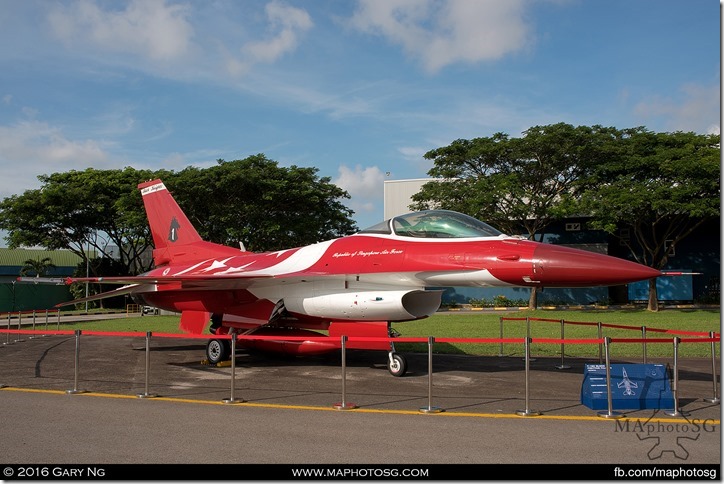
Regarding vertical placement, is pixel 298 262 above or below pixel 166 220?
below

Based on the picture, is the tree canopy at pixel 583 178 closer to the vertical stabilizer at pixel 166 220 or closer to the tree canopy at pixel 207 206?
the tree canopy at pixel 207 206

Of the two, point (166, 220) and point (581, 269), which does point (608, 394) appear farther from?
point (166, 220)

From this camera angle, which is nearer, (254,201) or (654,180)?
(654,180)

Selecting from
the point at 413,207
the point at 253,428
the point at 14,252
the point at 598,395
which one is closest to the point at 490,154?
the point at 413,207

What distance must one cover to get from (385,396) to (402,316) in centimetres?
192

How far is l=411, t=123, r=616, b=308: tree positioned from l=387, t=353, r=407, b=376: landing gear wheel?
69.5 ft

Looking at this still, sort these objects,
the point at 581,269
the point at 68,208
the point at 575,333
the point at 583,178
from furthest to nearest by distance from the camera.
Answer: the point at 68,208
the point at 583,178
the point at 575,333
the point at 581,269

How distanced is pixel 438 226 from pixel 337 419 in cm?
442

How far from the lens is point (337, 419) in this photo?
6703mm

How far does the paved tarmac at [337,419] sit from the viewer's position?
5.16 metres

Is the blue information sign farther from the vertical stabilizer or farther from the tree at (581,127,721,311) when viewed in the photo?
the tree at (581,127,721,311)

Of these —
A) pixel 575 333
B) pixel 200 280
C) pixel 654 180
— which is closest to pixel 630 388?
pixel 200 280

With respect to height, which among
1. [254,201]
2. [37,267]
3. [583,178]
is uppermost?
[583,178]

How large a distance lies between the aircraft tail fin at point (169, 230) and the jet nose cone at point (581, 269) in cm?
871
